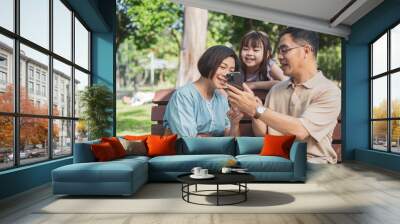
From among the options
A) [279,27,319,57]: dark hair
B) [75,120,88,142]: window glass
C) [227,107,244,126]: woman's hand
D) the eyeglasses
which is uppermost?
[279,27,319,57]: dark hair

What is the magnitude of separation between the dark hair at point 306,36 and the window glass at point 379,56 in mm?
1305

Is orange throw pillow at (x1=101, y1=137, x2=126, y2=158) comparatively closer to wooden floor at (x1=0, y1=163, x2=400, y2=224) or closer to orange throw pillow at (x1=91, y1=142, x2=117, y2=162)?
orange throw pillow at (x1=91, y1=142, x2=117, y2=162)

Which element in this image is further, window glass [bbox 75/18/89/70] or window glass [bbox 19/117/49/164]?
window glass [bbox 75/18/89/70]

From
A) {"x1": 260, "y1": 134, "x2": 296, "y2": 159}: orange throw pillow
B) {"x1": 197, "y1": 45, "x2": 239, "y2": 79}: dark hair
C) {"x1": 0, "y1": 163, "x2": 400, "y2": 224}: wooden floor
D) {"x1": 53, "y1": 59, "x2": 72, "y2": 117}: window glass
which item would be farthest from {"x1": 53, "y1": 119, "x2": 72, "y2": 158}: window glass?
{"x1": 260, "y1": 134, "x2": 296, "y2": 159}: orange throw pillow

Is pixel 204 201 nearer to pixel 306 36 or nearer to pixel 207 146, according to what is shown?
pixel 207 146

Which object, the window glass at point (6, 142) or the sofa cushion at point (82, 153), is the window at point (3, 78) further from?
the sofa cushion at point (82, 153)

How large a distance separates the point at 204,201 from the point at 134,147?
7.77 feet

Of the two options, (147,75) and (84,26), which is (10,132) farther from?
(147,75)

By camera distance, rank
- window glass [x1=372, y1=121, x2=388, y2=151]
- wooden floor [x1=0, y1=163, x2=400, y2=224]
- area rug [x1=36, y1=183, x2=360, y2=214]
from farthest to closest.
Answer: window glass [x1=372, y1=121, x2=388, y2=151] → area rug [x1=36, y1=183, x2=360, y2=214] → wooden floor [x1=0, y1=163, x2=400, y2=224]

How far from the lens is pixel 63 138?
24.0 feet

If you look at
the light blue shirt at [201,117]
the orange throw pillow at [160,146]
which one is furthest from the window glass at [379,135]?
the orange throw pillow at [160,146]

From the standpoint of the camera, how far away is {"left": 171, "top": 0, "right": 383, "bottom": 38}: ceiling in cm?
830

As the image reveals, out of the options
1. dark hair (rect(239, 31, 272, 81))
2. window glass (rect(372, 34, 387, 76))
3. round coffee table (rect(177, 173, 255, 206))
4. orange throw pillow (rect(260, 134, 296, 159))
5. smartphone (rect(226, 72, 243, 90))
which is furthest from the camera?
dark hair (rect(239, 31, 272, 81))

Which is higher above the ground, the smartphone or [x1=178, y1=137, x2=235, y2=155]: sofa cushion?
the smartphone
